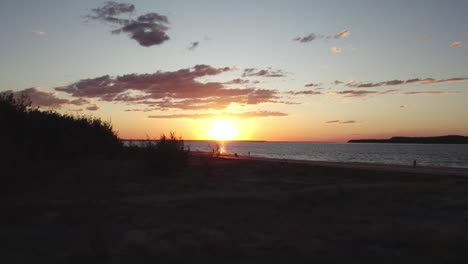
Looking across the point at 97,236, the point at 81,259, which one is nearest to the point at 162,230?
the point at 97,236

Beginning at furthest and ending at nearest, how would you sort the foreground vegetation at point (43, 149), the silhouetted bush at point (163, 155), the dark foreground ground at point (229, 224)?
the silhouetted bush at point (163, 155)
the foreground vegetation at point (43, 149)
the dark foreground ground at point (229, 224)

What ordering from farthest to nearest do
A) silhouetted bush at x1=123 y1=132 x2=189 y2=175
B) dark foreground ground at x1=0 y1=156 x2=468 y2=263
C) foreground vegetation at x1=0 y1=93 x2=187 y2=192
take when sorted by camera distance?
1. silhouetted bush at x1=123 y1=132 x2=189 y2=175
2. foreground vegetation at x1=0 y1=93 x2=187 y2=192
3. dark foreground ground at x1=0 y1=156 x2=468 y2=263

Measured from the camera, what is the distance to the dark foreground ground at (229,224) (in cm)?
784

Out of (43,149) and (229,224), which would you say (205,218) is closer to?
(229,224)

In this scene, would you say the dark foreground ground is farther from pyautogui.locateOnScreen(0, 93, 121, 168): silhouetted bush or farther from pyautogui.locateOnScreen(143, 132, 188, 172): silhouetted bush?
pyautogui.locateOnScreen(143, 132, 188, 172): silhouetted bush

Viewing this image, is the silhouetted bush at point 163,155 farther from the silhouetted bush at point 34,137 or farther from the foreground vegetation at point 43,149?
the silhouetted bush at point 34,137

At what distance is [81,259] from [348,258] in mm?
4368

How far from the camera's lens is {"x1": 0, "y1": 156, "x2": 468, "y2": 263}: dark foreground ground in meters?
7.84

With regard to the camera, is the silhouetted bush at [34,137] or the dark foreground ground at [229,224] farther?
the silhouetted bush at [34,137]

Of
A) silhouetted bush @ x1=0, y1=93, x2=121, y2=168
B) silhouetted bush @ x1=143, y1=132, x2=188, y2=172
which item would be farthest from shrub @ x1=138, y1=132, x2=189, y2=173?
silhouetted bush @ x1=0, y1=93, x2=121, y2=168

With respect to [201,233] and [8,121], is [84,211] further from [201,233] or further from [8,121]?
[8,121]

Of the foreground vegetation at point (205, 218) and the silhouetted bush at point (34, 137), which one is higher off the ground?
the silhouetted bush at point (34, 137)

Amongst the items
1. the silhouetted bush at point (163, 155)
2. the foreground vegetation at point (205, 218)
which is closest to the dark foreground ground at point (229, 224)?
the foreground vegetation at point (205, 218)

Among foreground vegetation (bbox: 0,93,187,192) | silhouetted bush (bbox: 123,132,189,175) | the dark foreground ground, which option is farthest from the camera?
silhouetted bush (bbox: 123,132,189,175)
